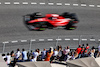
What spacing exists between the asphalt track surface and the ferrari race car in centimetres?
56

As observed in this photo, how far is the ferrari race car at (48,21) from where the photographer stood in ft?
117

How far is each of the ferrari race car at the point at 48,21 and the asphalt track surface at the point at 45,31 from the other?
56 centimetres

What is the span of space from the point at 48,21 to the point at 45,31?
Result: 1.28m

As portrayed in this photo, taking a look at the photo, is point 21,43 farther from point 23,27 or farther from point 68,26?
point 68,26

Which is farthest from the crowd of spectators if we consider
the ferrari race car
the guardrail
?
the ferrari race car

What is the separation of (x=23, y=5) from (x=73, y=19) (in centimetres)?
705

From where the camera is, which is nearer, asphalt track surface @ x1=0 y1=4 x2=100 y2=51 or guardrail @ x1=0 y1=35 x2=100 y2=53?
guardrail @ x1=0 y1=35 x2=100 y2=53

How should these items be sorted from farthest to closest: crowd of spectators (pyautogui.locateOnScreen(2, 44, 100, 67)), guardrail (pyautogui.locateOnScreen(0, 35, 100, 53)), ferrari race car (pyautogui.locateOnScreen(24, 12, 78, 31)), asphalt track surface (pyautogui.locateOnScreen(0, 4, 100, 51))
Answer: ferrari race car (pyautogui.locateOnScreen(24, 12, 78, 31))
asphalt track surface (pyautogui.locateOnScreen(0, 4, 100, 51))
guardrail (pyautogui.locateOnScreen(0, 35, 100, 53))
crowd of spectators (pyautogui.locateOnScreen(2, 44, 100, 67))

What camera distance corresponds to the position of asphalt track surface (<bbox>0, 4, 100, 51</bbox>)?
3434 centimetres

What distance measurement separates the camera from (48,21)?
1419 inches

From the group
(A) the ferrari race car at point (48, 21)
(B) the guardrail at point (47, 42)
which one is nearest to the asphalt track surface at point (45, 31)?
(B) the guardrail at point (47, 42)

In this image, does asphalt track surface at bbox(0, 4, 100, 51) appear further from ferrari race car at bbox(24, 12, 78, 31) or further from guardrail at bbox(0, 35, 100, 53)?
ferrari race car at bbox(24, 12, 78, 31)

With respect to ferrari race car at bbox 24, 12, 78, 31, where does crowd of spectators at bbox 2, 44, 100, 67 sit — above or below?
below

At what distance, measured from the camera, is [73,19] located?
37469 mm
